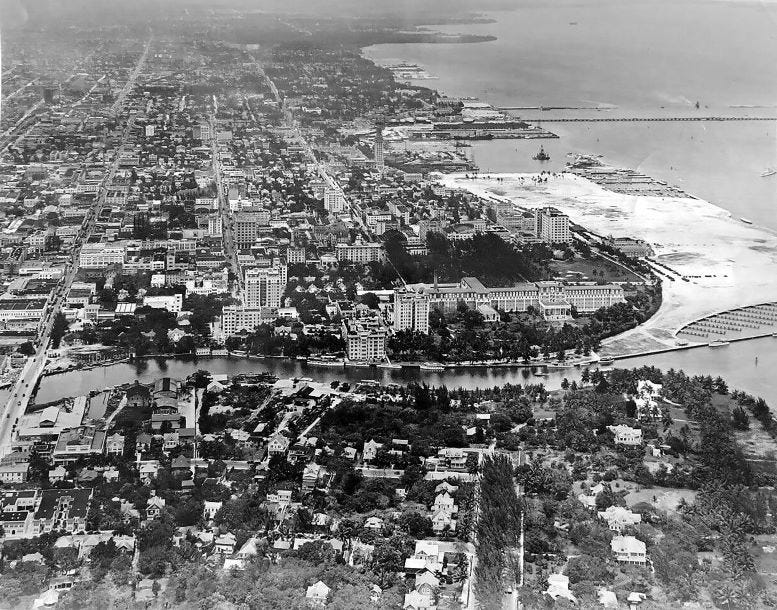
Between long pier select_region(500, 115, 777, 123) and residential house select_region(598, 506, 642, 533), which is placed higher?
residential house select_region(598, 506, 642, 533)

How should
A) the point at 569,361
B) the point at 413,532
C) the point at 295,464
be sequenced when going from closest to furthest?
the point at 413,532 → the point at 295,464 → the point at 569,361

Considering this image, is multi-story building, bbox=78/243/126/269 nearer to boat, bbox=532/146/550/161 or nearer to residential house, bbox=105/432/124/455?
residential house, bbox=105/432/124/455

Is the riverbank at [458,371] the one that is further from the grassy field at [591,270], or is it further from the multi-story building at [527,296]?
the grassy field at [591,270]

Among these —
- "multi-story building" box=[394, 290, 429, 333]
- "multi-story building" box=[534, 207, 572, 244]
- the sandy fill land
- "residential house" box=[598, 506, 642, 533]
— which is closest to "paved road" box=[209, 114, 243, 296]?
"multi-story building" box=[394, 290, 429, 333]

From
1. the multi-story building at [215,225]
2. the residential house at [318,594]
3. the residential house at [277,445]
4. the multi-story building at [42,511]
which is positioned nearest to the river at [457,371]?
the residential house at [277,445]

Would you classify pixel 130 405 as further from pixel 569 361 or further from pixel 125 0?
pixel 125 0

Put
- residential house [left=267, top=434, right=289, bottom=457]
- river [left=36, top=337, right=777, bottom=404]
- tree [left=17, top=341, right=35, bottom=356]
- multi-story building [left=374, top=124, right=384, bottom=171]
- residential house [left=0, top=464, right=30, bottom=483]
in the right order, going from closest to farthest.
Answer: residential house [left=0, top=464, right=30, bottom=483] → residential house [left=267, top=434, right=289, bottom=457] → river [left=36, top=337, right=777, bottom=404] → tree [left=17, top=341, right=35, bottom=356] → multi-story building [left=374, top=124, right=384, bottom=171]

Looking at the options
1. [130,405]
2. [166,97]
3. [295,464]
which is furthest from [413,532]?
[166,97]
